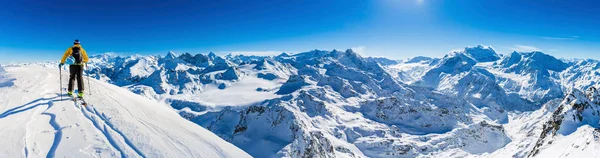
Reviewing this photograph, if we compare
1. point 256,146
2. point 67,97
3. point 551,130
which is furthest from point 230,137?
point 67,97

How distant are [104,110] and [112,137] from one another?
2799mm

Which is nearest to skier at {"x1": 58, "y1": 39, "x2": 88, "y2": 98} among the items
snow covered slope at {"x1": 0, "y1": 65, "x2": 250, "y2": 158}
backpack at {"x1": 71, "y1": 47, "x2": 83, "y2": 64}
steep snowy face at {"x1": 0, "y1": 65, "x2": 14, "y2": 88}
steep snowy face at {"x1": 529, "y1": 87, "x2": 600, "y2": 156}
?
backpack at {"x1": 71, "y1": 47, "x2": 83, "y2": 64}

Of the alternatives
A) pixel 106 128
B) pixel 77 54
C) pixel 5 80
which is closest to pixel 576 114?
pixel 77 54

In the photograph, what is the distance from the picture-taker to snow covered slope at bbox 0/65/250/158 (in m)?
9.87

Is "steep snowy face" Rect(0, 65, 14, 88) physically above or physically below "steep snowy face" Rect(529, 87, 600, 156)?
above

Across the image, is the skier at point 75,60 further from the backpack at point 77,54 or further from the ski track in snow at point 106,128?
the ski track in snow at point 106,128

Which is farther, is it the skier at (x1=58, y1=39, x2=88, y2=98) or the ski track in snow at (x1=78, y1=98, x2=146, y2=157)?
the skier at (x1=58, y1=39, x2=88, y2=98)

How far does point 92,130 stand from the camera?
1107cm

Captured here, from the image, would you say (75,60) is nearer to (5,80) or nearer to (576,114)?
(5,80)

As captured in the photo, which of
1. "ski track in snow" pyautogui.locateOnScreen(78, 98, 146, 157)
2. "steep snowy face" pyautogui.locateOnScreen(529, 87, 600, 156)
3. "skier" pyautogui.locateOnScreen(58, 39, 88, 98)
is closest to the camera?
"ski track in snow" pyautogui.locateOnScreen(78, 98, 146, 157)

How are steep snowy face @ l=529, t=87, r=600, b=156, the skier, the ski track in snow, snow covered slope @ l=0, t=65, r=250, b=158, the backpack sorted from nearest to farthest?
snow covered slope @ l=0, t=65, r=250, b=158
the ski track in snow
the skier
the backpack
steep snowy face @ l=529, t=87, r=600, b=156

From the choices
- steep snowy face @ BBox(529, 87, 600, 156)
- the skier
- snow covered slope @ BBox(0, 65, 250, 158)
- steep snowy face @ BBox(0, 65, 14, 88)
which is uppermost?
the skier

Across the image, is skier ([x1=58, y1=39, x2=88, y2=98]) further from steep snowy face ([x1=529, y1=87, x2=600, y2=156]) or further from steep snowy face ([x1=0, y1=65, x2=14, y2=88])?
steep snowy face ([x1=529, y1=87, x2=600, y2=156])

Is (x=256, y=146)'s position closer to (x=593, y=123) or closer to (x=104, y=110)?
(x=104, y=110)
